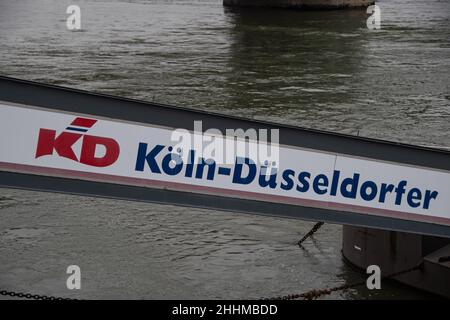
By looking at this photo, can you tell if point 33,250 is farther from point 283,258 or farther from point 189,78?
point 189,78

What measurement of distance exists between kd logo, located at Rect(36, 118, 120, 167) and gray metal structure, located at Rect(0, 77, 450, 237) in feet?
0.48

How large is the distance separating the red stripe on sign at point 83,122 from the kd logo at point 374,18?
45.0 meters

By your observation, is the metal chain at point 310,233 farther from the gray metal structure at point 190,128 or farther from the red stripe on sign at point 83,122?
the red stripe on sign at point 83,122

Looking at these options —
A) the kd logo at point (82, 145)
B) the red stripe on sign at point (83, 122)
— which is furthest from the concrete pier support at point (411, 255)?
the red stripe on sign at point (83, 122)

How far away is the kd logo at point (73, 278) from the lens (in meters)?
11.9

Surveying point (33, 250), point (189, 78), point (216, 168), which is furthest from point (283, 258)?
point (189, 78)

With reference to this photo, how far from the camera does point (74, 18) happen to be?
57.2 metres

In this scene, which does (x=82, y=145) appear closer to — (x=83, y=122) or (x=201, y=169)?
(x=83, y=122)

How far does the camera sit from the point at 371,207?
342 inches

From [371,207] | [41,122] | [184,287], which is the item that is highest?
[41,122]

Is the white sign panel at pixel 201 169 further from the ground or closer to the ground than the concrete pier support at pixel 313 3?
closer to the ground

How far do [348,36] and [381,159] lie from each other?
38206mm

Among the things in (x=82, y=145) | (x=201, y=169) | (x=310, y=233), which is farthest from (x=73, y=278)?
(x=82, y=145)

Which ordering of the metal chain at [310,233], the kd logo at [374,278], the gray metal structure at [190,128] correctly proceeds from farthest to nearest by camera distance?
the metal chain at [310,233], the kd logo at [374,278], the gray metal structure at [190,128]
